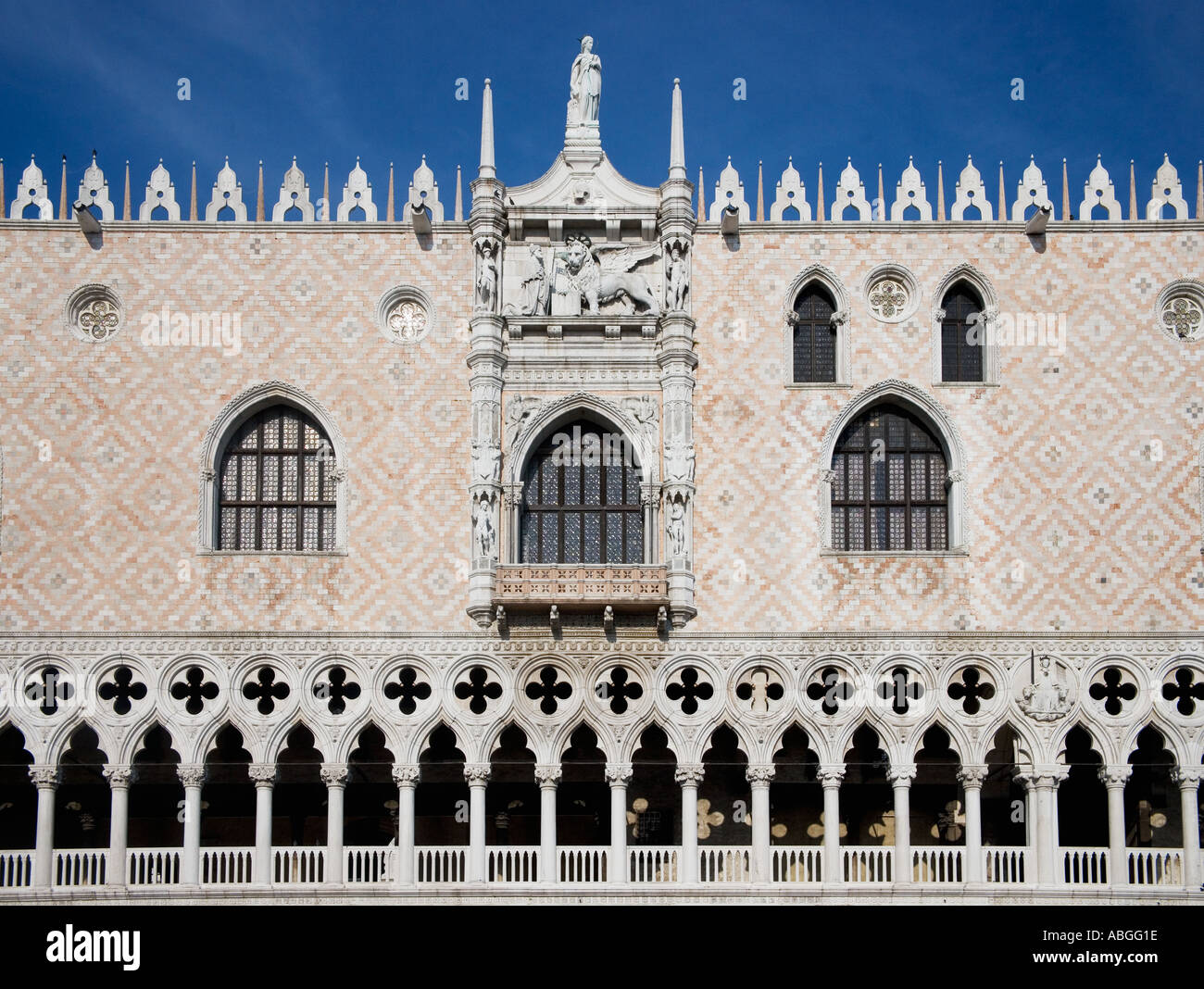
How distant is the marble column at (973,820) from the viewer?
27844 mm

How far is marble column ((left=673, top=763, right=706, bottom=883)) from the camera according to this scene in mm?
27891

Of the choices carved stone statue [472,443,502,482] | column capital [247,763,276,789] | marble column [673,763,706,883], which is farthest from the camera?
carved stone statue [472,443,502,482]

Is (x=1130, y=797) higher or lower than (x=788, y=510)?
lower

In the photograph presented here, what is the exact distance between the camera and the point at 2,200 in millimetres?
29672

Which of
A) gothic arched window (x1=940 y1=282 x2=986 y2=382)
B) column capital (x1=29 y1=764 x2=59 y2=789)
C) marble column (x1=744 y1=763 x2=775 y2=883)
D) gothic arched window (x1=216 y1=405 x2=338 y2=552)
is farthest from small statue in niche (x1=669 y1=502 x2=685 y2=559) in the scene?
column capital (x1=29 y1=764 x2=59 y2=789)

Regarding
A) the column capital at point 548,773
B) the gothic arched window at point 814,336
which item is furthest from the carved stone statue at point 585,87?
the column capital at point 548,773

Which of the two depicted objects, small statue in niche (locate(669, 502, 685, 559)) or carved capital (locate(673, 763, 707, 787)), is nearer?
carved capital (locate(673, 763, 707, 787))

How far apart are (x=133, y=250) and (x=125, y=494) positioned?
4079 millimetres

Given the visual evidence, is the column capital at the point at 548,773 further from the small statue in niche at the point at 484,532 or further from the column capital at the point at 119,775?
the column capital at the point at 119,775

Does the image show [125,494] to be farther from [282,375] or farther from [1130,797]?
[1130,797]

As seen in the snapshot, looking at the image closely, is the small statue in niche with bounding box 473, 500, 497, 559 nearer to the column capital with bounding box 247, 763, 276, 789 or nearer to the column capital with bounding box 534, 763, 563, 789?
the column capital with bounding box 534, 763, 563, 789

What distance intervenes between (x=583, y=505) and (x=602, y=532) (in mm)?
538

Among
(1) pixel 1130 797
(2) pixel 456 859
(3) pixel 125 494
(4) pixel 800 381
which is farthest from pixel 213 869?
(1) pixel 1130 797

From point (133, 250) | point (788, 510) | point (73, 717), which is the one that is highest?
point (133, 250)
